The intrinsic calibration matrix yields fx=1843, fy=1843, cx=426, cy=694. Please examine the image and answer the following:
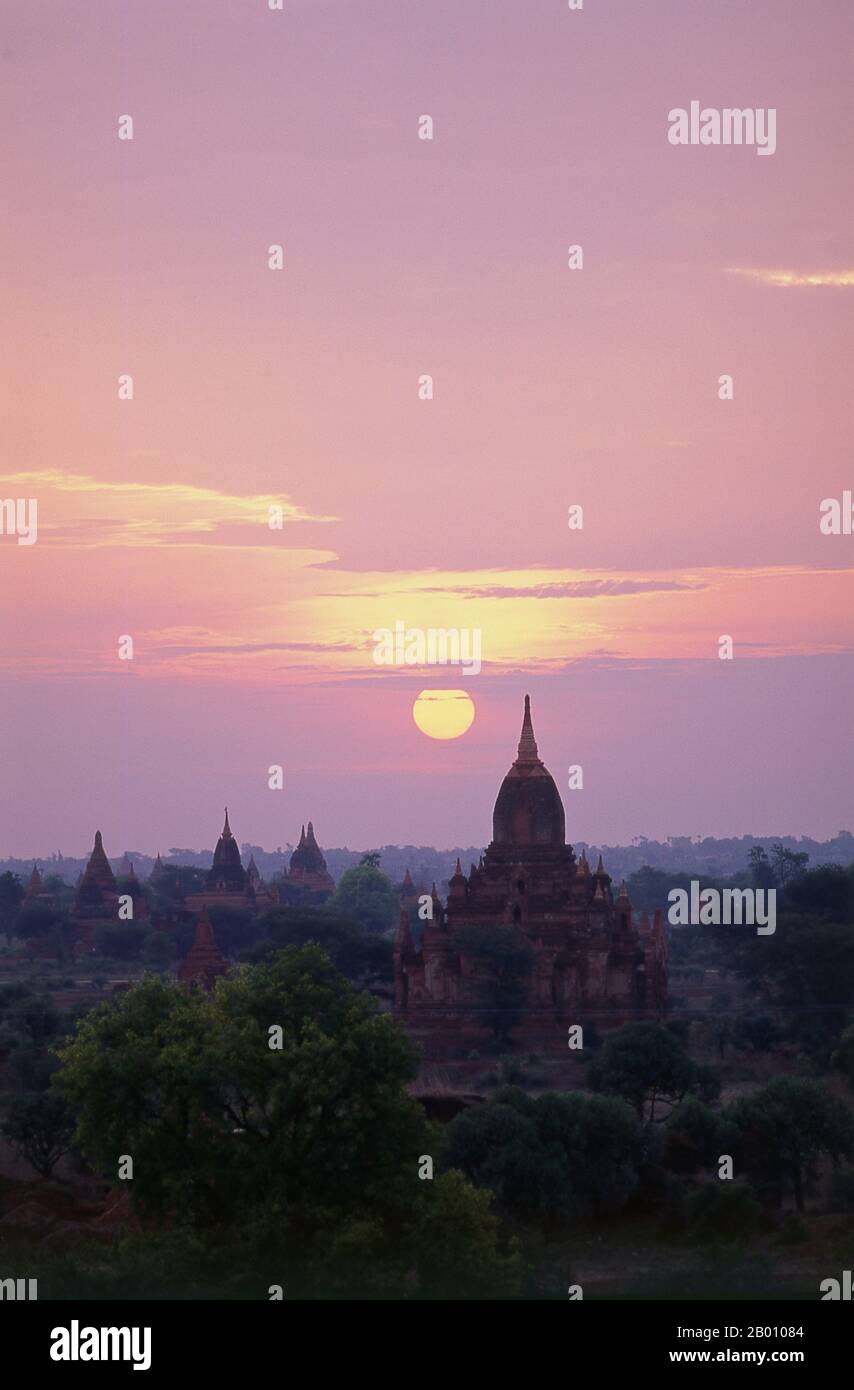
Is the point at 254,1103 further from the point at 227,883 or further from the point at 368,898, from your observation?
the point at 368,898

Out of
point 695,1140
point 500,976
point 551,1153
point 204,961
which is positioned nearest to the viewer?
point 551,1153

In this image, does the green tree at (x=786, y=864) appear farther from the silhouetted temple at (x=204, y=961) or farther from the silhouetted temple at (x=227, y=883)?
the silhouetted temple at (x=204, y=961)

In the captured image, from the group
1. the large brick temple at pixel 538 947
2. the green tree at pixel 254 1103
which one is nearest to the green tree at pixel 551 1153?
the green tree at pixel 254 1103

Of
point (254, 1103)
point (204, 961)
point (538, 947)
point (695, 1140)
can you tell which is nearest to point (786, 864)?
point (204, 961)

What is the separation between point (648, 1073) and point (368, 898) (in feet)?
247

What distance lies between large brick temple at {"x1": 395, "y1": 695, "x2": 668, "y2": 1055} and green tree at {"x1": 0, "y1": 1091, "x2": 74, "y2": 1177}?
17.8m

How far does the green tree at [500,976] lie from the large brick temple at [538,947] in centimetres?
11

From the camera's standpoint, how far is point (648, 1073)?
4078 cm

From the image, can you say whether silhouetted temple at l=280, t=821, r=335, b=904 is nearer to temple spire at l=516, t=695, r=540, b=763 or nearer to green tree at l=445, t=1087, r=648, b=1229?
temple spire at l=516, t=695, r=540, b=763

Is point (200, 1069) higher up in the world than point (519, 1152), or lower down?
higher up

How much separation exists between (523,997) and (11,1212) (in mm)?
25989

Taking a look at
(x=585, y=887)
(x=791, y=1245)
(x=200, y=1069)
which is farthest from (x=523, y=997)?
(x=200, y=1069)
